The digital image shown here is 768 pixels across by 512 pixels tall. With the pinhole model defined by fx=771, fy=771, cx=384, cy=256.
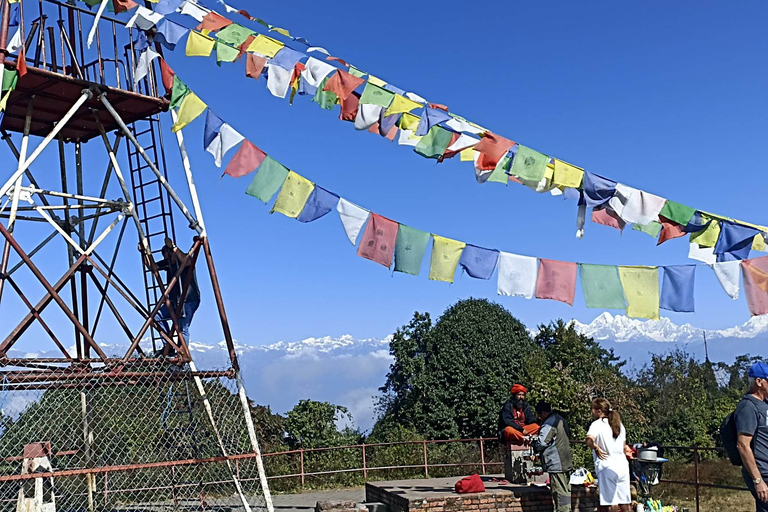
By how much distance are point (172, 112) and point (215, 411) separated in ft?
14.1

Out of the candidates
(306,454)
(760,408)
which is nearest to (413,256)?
(760,408)

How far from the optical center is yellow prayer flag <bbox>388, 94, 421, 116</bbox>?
29.3 ft

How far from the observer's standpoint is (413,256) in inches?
373

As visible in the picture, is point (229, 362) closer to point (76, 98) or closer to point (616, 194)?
point (76, 98)

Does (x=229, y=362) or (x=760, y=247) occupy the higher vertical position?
(x=760, y=247)

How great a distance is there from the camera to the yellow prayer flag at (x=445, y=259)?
31.0ft

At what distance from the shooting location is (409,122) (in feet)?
30.7

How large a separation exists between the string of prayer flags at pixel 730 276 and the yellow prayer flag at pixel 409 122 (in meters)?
3.83

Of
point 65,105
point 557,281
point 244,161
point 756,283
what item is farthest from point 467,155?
point 65,105

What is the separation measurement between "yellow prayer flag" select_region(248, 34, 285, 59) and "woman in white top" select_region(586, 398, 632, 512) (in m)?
5.90

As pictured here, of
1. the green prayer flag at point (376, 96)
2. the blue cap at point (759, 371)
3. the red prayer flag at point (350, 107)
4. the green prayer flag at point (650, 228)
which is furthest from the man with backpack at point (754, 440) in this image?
the red prayer flag at point (350, 107)

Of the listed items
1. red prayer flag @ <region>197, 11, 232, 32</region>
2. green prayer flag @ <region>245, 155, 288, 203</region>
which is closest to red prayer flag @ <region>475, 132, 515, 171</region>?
green prayer flag @ <region>245, 155, 288, 203</region>

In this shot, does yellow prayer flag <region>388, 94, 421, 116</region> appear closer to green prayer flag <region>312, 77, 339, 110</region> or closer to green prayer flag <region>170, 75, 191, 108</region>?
green prayer flag <region>312, 77, 339, 110</region>

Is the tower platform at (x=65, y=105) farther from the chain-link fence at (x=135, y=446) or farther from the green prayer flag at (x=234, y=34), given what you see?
the chain-link fence at (x=135, y=446)
